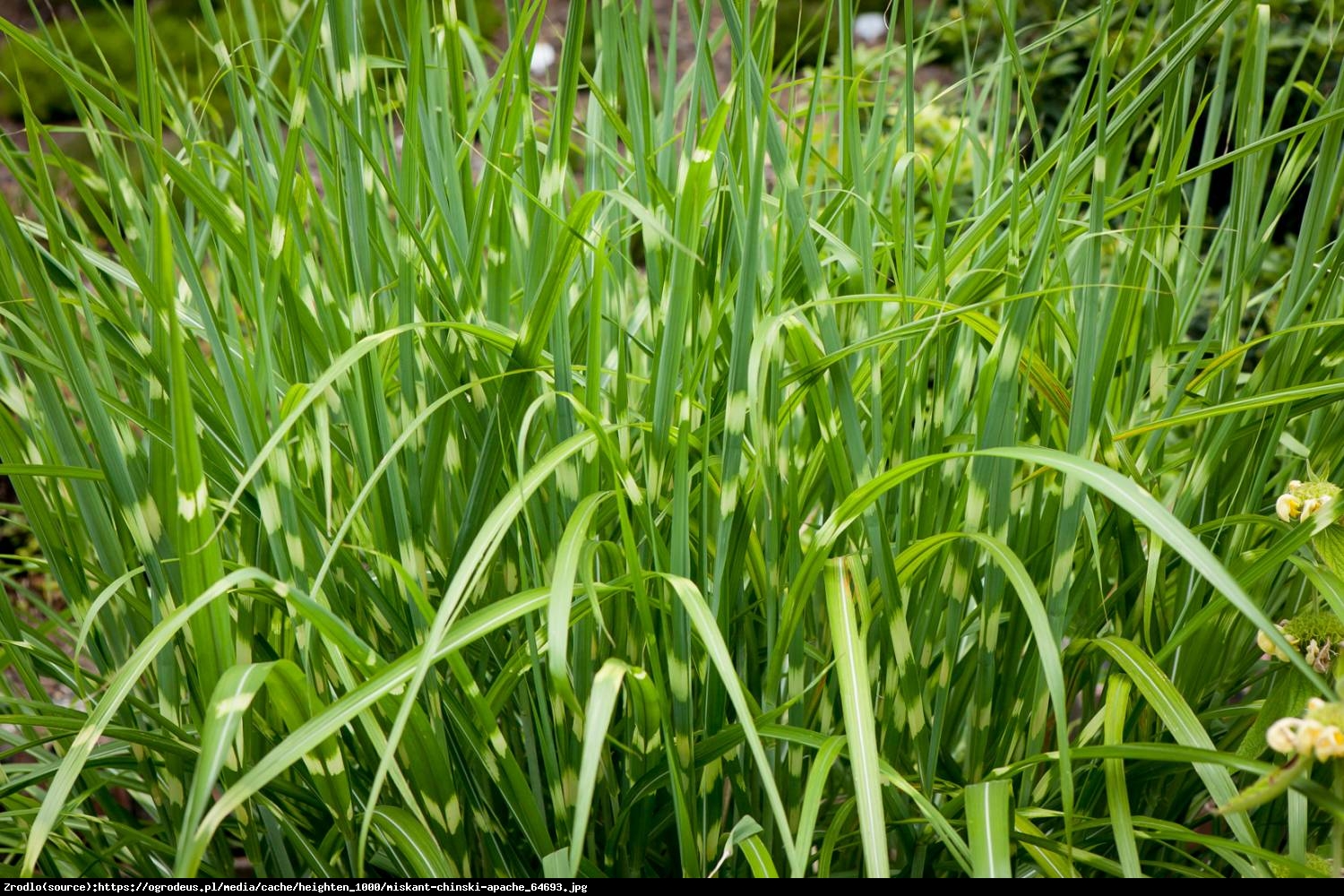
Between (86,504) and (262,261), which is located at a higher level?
(262,261)

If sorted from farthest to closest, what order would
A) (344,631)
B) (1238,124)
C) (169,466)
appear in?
(1238,124)
(169,466)
(344,631)

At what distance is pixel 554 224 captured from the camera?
2.71ft

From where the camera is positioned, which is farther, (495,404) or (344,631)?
(495,404)

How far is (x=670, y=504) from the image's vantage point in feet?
2.48

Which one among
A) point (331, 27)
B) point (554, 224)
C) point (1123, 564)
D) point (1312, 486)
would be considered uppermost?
point (331, 27)

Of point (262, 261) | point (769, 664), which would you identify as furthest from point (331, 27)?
point (769, 664)

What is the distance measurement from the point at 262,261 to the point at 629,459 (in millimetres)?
309

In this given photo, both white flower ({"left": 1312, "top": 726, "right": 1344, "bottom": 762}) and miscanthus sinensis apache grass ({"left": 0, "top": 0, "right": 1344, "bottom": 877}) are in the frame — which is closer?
white flower ({"left": 1312, "top": 726, "right": 1344, "bottom": 762})

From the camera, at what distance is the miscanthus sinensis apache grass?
0.62 meters

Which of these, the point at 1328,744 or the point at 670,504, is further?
the point at 670,504

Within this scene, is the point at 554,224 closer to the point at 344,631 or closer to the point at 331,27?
the point at 331,27

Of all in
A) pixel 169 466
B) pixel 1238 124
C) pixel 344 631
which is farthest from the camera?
pixel 1238 124

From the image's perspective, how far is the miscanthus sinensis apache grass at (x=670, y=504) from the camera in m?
0.62

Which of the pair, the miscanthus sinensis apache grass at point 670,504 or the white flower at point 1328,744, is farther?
the miscanthus sinensis apache grass at point 670,504
